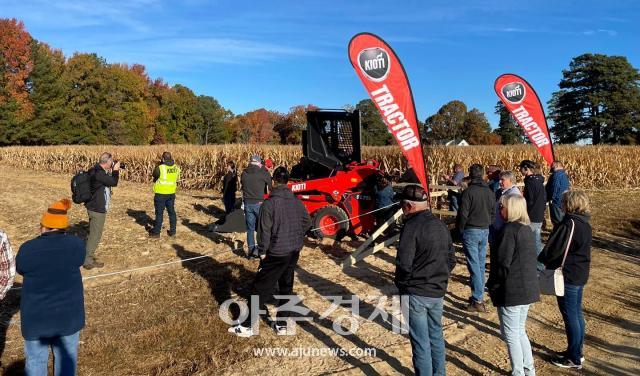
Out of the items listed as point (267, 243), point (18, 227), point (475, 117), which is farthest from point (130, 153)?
point (475, 117)

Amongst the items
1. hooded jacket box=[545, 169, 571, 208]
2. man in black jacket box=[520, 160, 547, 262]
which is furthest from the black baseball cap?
hooded jacket box=[545, 169, 571, 208]

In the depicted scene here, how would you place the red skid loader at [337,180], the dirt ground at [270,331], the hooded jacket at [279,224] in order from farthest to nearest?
the red skid loader at [337,180] → the hooded jacket at [279,224] → the dirt ground at [270,331]

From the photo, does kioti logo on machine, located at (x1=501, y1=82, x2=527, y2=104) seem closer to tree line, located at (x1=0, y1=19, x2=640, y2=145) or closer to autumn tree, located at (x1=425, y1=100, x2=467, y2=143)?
tree line, located at (x1=0, y1=19, x2=640, y2=145)

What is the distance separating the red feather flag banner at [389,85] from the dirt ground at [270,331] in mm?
2272

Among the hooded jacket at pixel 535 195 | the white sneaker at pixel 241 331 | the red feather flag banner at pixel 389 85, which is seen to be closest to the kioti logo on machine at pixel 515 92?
the hooded jacket at pixel 535 195

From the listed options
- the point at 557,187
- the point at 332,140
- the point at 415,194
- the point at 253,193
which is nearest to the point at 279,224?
the point at 415,194

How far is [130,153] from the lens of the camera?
24.1 m

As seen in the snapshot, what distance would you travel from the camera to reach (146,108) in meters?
64.6

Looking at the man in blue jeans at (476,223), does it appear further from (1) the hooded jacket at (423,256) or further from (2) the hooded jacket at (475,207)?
(1) the hooded jacket at (423,256)

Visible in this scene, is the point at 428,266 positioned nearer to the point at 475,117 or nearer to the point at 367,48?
the point at 367,48

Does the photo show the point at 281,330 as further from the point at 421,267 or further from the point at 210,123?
the point at 210,123

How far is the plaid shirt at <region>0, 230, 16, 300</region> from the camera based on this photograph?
3406 millimetres

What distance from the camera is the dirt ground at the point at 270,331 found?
4.46m

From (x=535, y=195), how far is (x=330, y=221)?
3842mm
